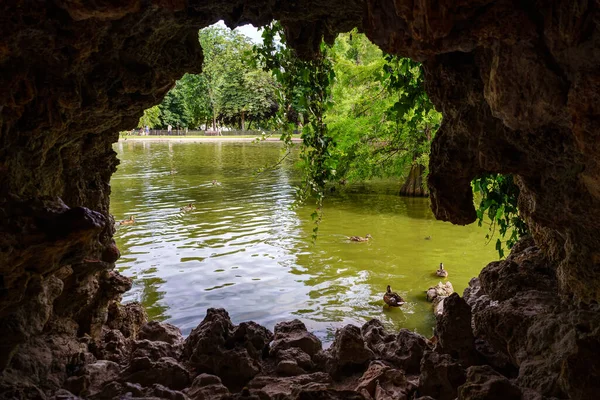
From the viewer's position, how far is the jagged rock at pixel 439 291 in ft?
30.2

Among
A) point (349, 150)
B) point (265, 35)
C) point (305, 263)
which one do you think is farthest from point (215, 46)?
point (265, 35)

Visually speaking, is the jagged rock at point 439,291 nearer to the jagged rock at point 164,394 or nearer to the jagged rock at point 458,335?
the jagged rock at point 458,335

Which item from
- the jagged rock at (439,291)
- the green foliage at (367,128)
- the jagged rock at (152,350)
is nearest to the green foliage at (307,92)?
the jagged rock at (152,350)

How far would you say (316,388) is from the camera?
4605 millimetres

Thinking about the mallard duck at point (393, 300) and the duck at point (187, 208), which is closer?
the mallard duck at point (393, 300)

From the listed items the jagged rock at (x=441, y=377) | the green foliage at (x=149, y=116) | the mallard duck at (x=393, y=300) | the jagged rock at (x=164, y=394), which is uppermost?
the green foliage at (x=149, y=116)

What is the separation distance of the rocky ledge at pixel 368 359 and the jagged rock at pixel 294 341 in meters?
0.02

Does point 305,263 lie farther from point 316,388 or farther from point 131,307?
point 316,388

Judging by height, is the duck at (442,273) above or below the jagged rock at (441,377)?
below

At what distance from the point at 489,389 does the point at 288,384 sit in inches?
89.7

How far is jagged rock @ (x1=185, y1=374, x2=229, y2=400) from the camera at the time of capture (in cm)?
477

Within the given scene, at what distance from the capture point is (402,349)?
5824mm

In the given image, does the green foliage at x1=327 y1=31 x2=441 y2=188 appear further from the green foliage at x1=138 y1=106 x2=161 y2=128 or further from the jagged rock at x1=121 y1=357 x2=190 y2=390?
the green foliage at x1=138 y1=106 x2=161 y2=128

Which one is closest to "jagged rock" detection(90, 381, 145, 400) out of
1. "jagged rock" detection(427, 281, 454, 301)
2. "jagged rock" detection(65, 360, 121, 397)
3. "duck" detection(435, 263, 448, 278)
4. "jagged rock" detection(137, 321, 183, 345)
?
"jagged rock" detection(65, 360, 121, 397)
